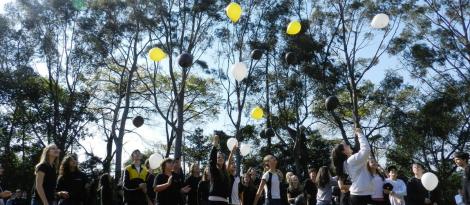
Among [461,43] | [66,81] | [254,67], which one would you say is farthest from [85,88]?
[461,43]

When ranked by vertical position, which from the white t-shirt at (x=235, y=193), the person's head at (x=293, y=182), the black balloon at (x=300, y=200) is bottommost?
the black balloon at (x=300, y=200)

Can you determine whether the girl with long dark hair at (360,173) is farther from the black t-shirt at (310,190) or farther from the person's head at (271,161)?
the black t-shirt at (310,190)

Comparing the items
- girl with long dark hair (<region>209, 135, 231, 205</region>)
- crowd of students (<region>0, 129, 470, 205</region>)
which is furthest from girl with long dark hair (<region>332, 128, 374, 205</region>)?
girl with long dark hair (<region>209, 135, 231, 205</region>)

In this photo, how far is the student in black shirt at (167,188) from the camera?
6312 mm

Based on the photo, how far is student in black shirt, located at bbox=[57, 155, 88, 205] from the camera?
5551 millimetres

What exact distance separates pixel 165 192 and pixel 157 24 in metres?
15.0

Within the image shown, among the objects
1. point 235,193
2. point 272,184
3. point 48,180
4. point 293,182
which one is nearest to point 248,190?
point 293,182

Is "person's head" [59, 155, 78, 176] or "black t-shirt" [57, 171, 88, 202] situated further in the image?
"person's head" [59, 155, 78, 176]

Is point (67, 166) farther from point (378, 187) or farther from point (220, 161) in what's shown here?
point (378, 187)

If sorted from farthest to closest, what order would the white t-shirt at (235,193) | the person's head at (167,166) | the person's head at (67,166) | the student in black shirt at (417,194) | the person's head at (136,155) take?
the student in black shirt at (417,194), the white t-shirt at (235,193), the person's head at (136,155), the person's head at (167,166), the person's head at (67,166)

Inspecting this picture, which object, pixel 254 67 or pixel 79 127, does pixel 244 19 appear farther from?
pixel 79 127

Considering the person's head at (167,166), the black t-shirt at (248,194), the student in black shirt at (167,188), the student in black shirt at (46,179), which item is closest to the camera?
the student in black shirt at (46,179)

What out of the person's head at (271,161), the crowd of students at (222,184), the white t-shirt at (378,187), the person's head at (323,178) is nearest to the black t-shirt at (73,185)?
the crowd of students at (222,184)

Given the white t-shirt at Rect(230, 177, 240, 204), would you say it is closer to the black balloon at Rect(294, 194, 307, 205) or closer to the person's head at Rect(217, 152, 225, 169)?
the person's head at Rect(217, 152, 225, 169)
